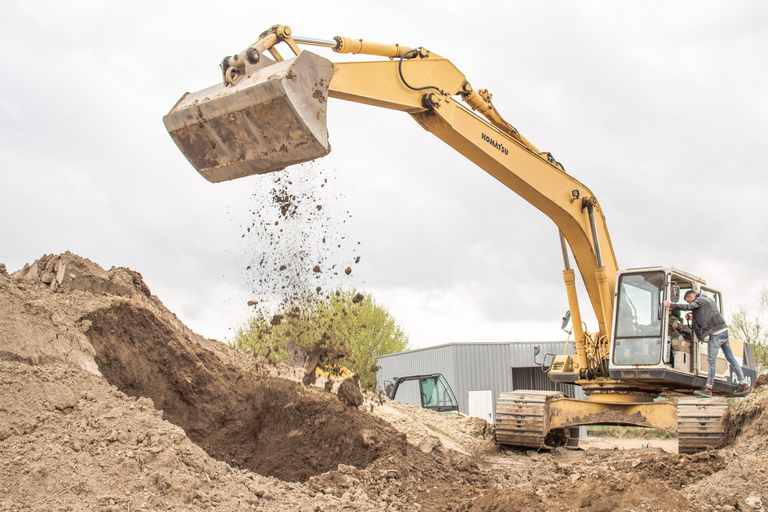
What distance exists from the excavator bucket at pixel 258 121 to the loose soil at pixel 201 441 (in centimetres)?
253

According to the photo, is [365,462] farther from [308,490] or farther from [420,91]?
[420,91]

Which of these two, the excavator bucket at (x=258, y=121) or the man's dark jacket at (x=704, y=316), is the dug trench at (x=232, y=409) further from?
the man's dark jacket at (x=704, y=316)

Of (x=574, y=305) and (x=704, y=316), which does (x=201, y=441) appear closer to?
(x=574, y=305)

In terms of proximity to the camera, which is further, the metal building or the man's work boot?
the metal building

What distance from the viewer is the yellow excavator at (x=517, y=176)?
219 inches

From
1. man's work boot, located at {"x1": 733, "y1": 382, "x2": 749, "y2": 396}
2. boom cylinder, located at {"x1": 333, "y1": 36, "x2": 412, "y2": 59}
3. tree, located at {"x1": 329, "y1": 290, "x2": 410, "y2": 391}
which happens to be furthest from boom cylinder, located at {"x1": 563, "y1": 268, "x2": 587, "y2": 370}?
tree, located at {"x1": 329, "y1": 290, "x2": 410, "y2": 391}

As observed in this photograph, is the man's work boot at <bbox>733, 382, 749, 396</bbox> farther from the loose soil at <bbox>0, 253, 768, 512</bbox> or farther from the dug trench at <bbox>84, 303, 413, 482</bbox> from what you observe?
the dug trench at <bbox>84, 303, 413, 482</bbox>

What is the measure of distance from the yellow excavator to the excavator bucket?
0.04 ft

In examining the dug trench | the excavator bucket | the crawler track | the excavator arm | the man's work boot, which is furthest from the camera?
the crawler track

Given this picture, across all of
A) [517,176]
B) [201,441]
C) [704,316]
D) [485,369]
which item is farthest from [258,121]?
[485,369]

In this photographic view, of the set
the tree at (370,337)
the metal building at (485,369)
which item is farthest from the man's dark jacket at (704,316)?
the tree at (370,337)

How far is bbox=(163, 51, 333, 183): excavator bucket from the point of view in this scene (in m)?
5.38

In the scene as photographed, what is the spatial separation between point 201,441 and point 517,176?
530cm

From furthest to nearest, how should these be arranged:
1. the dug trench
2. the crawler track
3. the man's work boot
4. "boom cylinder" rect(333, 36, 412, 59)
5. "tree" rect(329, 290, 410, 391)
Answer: "tree" rect(329, 290, 410, 391)
the crawler track
the man's work boot
the dug trench
"boom cylinder" rect(333, 36, 412, 59)
